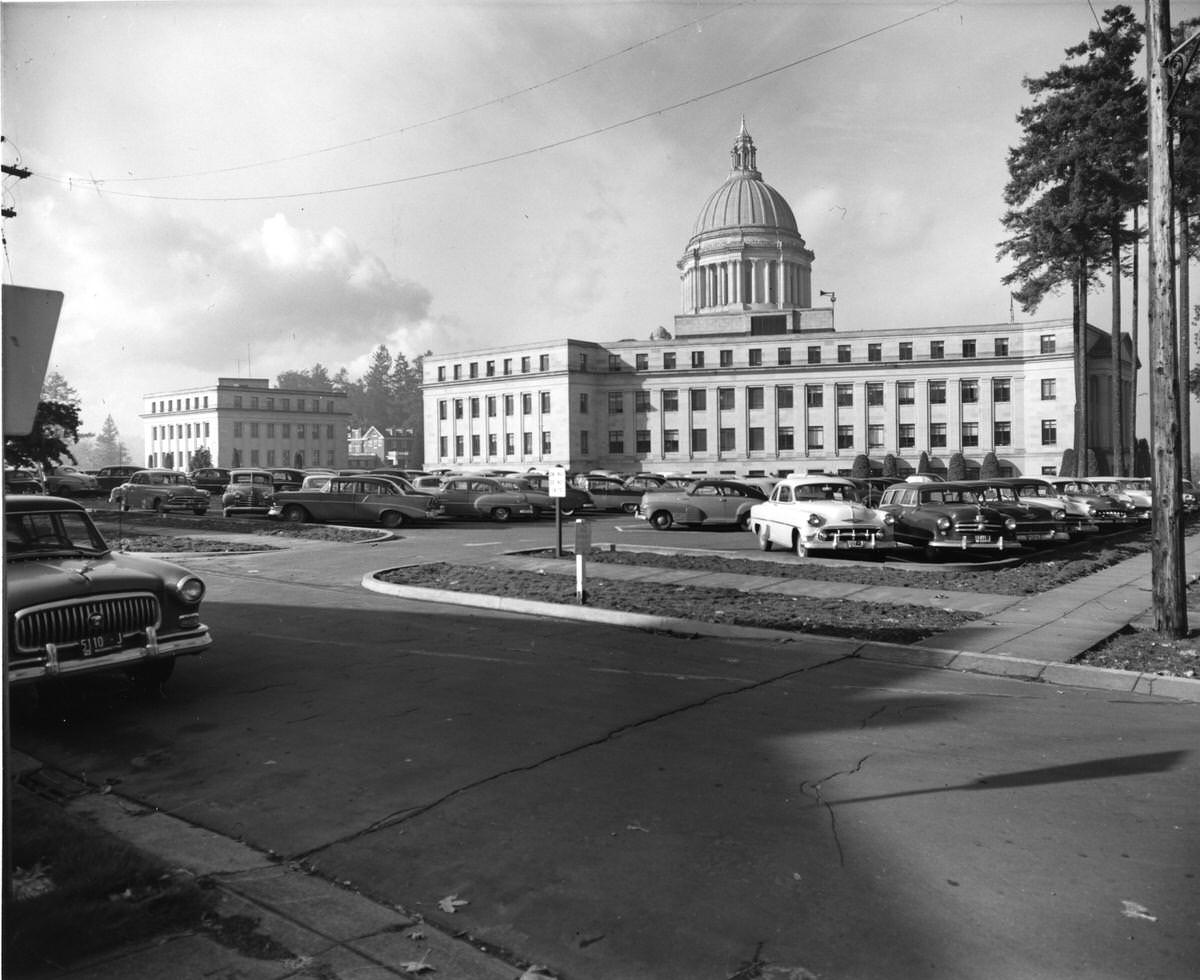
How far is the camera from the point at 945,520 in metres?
18.5

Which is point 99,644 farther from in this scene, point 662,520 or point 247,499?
point 247,499

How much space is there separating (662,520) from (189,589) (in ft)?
70.4

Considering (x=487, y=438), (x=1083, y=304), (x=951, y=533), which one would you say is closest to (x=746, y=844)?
(x=951, y=533)

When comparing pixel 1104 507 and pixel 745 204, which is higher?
pixel 745 204

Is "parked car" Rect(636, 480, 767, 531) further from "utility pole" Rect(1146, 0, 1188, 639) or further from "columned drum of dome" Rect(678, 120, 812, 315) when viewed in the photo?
"columned drum of dome" Rect(678, 120, 812, 315)

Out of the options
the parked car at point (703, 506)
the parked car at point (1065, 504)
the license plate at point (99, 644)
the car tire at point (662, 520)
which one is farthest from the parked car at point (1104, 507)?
the license plate at point (99, 644)

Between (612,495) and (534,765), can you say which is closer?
(534,765)

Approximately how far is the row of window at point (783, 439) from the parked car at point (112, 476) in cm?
4651

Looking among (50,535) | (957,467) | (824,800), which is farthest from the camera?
(957,467)

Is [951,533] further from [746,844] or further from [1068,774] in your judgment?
[746,844]

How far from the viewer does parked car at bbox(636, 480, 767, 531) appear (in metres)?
27.9

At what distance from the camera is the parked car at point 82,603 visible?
657cm

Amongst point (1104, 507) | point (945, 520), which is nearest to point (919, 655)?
point (945, 520)

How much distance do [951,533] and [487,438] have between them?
85.2 m
